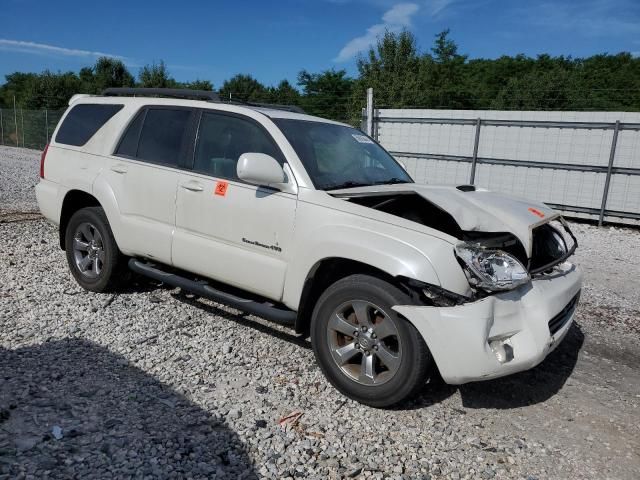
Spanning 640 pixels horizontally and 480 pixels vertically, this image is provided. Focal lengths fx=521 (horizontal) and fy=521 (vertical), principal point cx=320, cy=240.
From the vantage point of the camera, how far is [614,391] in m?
3.69

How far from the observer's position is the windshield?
386 centimetres

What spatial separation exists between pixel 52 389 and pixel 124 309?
4.98 feet

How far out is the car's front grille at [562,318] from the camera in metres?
3.27

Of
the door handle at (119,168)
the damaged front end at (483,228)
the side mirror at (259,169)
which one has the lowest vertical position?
the damaged front end at (483,228)

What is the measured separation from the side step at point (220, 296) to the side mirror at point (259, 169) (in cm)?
90

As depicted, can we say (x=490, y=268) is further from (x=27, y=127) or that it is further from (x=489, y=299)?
(x=27, y=127)

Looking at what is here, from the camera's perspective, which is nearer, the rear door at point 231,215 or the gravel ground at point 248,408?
the gravel ground at point 248,408

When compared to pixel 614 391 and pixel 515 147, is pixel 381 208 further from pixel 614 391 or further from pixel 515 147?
pixel 515 147

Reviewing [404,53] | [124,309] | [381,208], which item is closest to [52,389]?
[124,309]

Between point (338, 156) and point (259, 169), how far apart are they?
0.90 metres

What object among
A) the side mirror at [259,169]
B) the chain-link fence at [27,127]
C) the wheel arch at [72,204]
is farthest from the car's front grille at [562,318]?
the chain-link fence at [27,127]

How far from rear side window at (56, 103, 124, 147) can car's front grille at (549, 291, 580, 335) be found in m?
4.19

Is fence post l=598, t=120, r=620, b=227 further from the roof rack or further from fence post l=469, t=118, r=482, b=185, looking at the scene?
the roof rack

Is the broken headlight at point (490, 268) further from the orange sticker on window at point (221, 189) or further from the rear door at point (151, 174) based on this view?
the rear door at point (151, 174)
